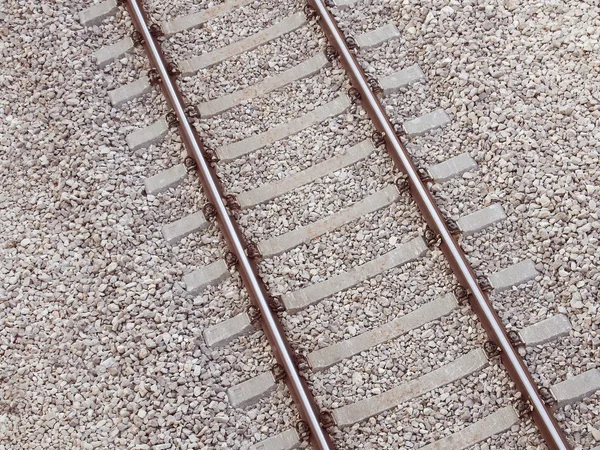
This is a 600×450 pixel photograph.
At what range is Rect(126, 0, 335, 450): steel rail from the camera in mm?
5672

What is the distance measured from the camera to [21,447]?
584 centimetres

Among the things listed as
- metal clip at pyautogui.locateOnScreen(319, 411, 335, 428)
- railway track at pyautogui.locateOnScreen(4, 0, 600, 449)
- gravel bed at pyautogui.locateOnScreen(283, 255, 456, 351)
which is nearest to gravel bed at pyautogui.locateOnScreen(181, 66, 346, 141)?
railway track at pyautogui.locateOnScreen(4, 0, 600, 449)

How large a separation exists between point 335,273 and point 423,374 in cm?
104

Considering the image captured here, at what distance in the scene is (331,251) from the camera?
21.0 feet

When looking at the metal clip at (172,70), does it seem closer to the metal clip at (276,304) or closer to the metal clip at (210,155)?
the metal clip at (210,155)

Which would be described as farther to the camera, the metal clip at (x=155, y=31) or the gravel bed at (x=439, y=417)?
the metal clip at (x=155, y=31)

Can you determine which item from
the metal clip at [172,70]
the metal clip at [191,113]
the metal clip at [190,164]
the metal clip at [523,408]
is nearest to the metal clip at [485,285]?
the metal clip at [523,408]

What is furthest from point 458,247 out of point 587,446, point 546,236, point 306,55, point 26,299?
point 26,299

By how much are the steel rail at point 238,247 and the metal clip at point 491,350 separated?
130 cm

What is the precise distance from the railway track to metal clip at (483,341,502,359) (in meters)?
0.01

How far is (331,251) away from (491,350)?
57.0 inches

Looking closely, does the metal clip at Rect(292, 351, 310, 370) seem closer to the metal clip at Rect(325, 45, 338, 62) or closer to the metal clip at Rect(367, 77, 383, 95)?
the metal clip at Rect(367, 77, 383, 95)

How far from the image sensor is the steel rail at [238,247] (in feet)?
18.6

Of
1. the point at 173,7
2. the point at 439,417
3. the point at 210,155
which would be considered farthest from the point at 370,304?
the point at 173,7
